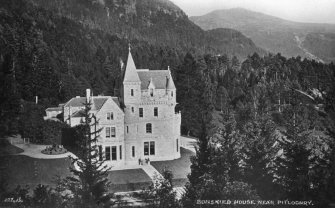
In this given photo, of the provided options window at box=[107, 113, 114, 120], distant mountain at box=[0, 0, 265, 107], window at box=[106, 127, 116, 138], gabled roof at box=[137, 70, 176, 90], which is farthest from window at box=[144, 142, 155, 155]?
distant mountain at box=[0, 0, 265, 107]

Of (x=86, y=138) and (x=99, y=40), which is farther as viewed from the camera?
(x=99, y=40)

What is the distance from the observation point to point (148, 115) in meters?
50.2

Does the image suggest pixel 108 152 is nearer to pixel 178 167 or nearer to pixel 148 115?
pixel 148 115

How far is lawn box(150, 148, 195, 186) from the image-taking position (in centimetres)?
4262

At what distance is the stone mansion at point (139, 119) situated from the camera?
4816 cm

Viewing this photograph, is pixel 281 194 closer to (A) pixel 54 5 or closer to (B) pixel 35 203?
(B) pixel 35 203

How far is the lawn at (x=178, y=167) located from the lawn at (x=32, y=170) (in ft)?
37.9

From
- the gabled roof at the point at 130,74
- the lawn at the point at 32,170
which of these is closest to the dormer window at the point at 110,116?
the gabled roof at the point at 130,74

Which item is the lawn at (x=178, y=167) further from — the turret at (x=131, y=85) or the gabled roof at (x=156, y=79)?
the gabled roof at (x=156, y=79)

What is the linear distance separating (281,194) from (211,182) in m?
5.92

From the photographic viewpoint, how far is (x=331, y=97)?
79.8 ft

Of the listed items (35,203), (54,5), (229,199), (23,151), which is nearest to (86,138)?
(35,203)

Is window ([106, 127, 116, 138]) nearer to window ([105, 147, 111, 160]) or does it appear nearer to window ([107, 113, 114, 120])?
window ([107, 113, 114, 120])

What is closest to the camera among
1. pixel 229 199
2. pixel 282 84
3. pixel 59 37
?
pixel 229 199
